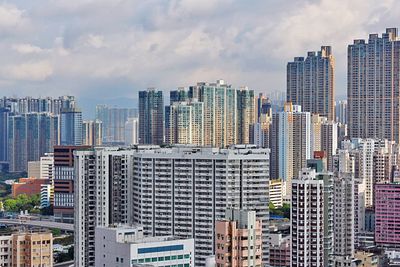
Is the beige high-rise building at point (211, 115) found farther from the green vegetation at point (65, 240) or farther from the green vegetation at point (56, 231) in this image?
the green vegetation at point (65, 240)

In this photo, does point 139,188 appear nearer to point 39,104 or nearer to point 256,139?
point 256,139

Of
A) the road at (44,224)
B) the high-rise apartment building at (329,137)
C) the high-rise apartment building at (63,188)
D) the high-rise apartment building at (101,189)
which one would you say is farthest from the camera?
the high-rise apartment building at (329,137)

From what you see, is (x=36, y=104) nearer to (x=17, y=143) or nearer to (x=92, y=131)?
(x=17, y=143)

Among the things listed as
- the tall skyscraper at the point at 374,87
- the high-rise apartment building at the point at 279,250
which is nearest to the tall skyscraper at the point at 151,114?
the tall skyscraper at the point at 374,87

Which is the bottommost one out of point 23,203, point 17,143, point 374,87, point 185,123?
point 23,203

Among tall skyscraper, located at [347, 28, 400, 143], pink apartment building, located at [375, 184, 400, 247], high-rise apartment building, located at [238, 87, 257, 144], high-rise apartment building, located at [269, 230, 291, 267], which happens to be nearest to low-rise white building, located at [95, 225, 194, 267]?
high-rise apartment building, located at [269, 230, 291, 267]

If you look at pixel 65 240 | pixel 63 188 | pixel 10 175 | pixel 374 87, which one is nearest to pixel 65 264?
pixel 65 240
